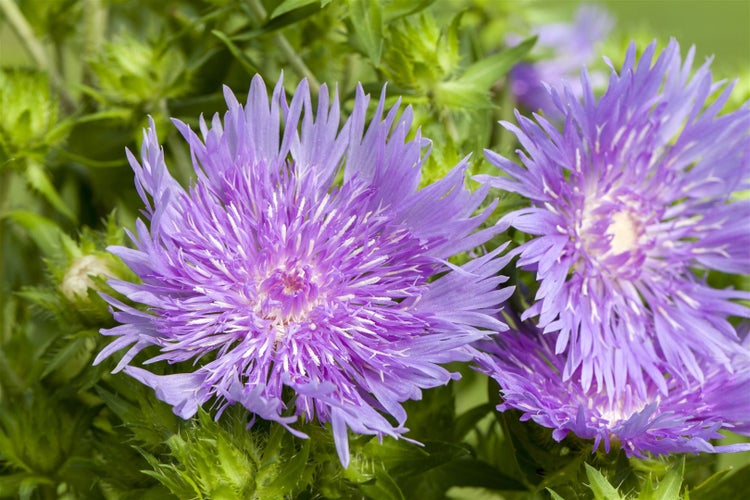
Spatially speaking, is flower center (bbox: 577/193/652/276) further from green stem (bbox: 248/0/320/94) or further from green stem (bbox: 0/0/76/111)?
green stem (bbox: 0/0/76/111)

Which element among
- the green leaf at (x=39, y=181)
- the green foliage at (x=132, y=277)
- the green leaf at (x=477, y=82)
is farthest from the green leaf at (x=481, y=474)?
the green leaf at (x=39, y=181)

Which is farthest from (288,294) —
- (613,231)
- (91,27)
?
(91,27)

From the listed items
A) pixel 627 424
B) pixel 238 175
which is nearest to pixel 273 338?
pixel 238 175

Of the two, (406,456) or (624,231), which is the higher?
(624,231)

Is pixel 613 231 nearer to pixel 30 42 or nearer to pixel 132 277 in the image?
pixel 132 277

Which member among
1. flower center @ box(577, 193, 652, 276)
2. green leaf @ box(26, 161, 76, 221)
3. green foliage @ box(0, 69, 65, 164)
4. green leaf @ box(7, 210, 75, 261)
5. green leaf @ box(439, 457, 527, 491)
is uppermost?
green foliage @ box(0, 69, 65, 164)

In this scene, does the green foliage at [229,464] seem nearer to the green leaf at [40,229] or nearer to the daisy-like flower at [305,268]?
the daisy-like flower at [305,268]

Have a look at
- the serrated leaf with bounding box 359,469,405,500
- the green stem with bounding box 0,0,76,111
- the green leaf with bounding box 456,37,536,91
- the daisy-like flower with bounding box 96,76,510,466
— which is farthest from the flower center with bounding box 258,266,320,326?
the green stem with bounding box 0,0,76,111
